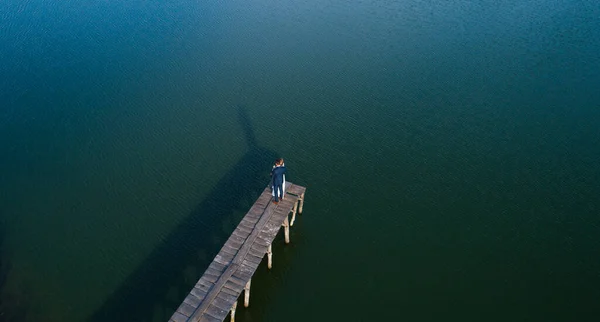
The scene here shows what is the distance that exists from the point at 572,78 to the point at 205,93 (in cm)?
2450

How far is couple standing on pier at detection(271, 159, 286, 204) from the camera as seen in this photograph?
1530 centimetres

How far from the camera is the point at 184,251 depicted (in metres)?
16.6

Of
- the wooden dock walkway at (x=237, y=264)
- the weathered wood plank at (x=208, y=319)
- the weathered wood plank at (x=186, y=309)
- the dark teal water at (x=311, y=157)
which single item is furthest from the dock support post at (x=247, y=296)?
the weathered wood plank at (x=186, y=309)

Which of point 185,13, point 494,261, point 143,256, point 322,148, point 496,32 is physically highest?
point 496,32

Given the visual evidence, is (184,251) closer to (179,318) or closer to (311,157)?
(179,318)

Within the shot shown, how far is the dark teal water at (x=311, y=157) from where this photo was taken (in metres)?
15.6

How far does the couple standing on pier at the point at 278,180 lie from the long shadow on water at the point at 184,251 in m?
2.94

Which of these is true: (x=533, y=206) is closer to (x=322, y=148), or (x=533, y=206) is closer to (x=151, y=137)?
(x=322, y=148)

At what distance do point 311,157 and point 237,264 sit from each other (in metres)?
8.79

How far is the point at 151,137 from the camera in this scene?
73.3 ft

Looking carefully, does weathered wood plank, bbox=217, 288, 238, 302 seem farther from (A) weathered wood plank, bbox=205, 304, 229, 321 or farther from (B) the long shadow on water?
(B) the long shadow on water

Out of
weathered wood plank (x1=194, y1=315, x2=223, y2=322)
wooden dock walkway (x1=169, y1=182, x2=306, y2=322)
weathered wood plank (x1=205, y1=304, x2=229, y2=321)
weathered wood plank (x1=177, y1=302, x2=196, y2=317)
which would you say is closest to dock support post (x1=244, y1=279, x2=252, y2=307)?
wooden dock walkway (x1=169, y1=182, x2=306, y2=322)

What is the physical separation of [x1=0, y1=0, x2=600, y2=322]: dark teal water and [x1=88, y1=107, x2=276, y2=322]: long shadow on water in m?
0.08

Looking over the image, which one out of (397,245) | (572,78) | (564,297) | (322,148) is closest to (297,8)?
(322,148)
